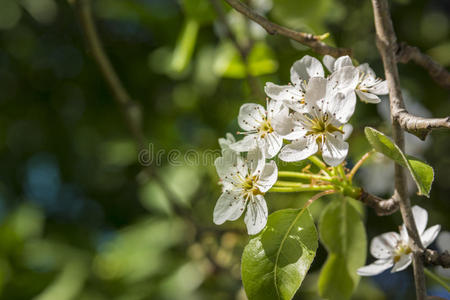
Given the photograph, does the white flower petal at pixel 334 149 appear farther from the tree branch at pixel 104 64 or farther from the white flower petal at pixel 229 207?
the tree branch at pixel 104 64

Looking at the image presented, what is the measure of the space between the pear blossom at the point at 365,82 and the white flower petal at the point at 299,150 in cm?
15

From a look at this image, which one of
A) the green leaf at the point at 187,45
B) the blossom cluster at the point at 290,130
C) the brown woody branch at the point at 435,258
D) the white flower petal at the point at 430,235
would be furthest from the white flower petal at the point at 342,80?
the green leaf at the point at 187,45

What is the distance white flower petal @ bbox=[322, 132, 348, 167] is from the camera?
0.91 meters

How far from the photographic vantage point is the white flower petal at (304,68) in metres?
1.07

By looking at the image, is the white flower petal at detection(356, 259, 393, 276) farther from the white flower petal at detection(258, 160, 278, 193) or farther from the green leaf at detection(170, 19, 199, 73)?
the green leaf at detection(170, 19, 199, 73)

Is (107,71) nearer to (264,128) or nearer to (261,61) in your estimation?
(261,61)

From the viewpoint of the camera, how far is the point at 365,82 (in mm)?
1080

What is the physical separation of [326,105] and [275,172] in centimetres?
17

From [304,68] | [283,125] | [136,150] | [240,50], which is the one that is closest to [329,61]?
[304,68]

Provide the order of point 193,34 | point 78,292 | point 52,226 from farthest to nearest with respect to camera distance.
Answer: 1. point 52,226
2. point 78,292
3. point 193,34

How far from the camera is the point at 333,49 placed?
3.37 feet

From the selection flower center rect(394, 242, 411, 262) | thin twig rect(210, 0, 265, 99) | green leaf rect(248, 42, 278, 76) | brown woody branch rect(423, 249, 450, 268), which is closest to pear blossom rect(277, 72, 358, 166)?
brown woody branch rect(423, 249, 450, 268)

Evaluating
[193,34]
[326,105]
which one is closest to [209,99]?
[193,34]

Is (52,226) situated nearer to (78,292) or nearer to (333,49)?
(78,292)
